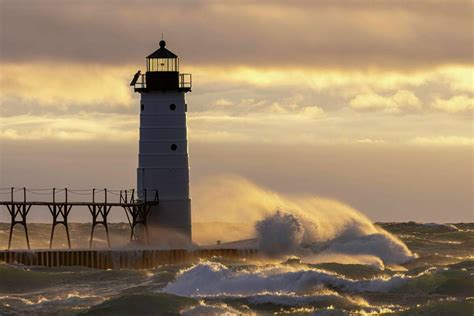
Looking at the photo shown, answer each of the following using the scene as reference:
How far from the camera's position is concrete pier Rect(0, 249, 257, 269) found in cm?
4869

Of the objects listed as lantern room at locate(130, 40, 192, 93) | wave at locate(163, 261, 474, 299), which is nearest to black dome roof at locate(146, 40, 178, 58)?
lantern room at locate(130, 40, 192, 93)

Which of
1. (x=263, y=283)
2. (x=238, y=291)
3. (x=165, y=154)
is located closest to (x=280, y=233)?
(x=165, y=154)

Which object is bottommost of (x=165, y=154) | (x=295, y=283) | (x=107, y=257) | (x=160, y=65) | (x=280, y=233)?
(x=295, y=283)

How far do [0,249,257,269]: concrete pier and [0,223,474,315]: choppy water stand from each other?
1576 mm

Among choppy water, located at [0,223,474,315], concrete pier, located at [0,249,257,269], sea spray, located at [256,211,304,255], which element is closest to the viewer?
choppy water, located at [0,223,474,315]

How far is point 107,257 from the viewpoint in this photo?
49.8m

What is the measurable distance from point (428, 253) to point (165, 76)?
13.0 meters

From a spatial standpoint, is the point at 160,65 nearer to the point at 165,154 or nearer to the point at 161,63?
the point at 161,63

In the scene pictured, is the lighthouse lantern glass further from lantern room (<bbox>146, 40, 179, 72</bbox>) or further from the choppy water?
the choppy water

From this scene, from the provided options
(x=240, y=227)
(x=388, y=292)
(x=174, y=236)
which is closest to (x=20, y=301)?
(x=388, y=292)

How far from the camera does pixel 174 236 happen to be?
5225 cm

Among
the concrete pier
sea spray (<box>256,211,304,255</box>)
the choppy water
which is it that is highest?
sea spray (<box>256,211,304,255</box>)

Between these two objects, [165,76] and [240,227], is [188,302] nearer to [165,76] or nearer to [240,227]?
[165,76]

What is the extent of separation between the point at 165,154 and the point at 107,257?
4.08m
